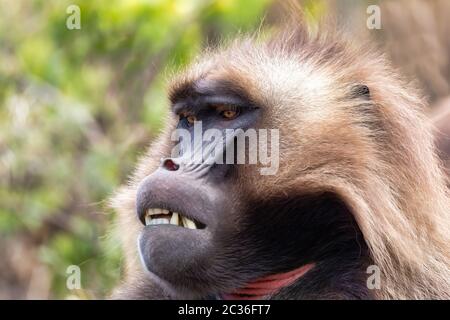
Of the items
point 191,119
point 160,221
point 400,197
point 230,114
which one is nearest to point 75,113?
point 191,119

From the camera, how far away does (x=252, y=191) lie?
307 cm

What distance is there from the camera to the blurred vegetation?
225 inches

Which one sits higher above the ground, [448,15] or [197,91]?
[448,15]

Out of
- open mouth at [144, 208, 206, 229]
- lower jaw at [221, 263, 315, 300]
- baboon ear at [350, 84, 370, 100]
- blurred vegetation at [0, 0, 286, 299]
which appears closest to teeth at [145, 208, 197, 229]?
open mouth at [144, 208, 206, 229]

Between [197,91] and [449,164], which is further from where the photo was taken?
[449,164]

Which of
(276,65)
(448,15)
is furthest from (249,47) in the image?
(448,15)

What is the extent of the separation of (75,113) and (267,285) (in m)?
3.28

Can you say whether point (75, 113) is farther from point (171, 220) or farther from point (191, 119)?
point (171, 220)

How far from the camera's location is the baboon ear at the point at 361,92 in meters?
3.16

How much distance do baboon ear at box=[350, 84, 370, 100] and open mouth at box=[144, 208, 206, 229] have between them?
2.33 ft

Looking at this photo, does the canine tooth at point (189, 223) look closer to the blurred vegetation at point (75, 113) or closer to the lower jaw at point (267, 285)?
the lower jaw at point (267, 285)

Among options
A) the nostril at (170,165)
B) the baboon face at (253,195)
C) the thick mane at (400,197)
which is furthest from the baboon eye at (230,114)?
the thick mane at (400,197)

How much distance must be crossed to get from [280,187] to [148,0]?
279 centimetres
